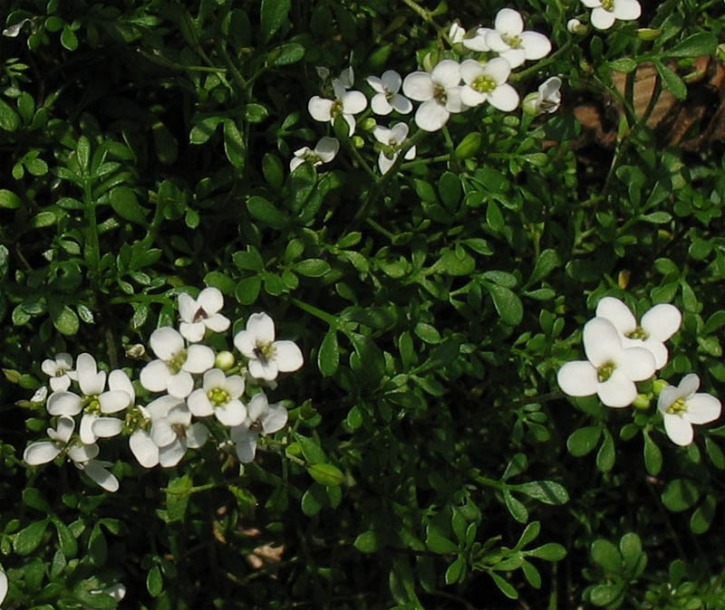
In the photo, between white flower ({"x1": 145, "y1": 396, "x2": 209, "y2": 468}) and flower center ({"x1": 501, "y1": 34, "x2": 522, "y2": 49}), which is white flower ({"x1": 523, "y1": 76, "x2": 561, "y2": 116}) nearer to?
flower center ({"x1": 501, "y1": 34, "x2": 522, "y2": 49})

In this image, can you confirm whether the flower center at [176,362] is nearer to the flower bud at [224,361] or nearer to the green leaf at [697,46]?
the flower bud at [224,361]

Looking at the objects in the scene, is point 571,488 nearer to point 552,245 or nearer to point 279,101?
point 552,245

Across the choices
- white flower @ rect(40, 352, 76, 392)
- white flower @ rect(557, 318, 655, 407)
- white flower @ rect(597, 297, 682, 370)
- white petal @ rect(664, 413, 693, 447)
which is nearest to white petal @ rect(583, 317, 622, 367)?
white flower @ rect(557, 318, 655, 407)

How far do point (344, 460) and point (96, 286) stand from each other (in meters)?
0.86

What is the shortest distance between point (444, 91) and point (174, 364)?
36.6 inches

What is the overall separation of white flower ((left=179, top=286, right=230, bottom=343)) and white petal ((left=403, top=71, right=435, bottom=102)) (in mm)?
691

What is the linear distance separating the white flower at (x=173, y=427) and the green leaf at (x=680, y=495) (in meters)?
1.49

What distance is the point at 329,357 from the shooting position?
2.70 m

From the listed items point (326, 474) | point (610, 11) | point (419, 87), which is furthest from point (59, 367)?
point (610, 11)

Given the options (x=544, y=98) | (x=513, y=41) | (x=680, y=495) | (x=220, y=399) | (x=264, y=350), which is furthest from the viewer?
(x=680, y=495)

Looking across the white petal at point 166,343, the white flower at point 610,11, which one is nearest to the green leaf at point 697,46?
the white flower at point 610,11

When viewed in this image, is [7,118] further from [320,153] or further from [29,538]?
[29,538]

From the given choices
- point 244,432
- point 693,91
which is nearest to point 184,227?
point 244,432

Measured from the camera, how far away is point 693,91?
153 inches
